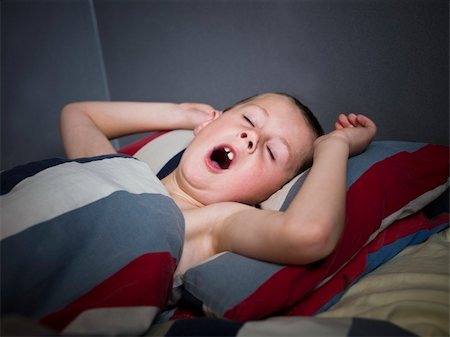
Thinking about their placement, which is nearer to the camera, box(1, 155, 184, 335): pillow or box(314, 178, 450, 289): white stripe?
box(1, 155, 184, 335): pillow

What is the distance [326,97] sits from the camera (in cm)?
133

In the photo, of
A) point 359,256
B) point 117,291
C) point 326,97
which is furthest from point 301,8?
point 117,291

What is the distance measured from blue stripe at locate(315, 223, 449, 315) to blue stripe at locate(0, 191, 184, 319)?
1.21 feet

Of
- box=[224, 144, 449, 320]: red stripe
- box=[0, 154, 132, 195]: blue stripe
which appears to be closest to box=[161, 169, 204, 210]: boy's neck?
box=[0, 154, 132, 195]: blue stripe

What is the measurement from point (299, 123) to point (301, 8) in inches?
16.8

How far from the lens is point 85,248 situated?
0.77 meters

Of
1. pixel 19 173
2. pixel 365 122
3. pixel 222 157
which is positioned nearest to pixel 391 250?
pixel 365 122

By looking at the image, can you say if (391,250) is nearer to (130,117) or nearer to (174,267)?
(174,267)

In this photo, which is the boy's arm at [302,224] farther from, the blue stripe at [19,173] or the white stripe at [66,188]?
the blue stripe at [19,173]

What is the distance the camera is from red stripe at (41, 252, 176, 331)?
685mm

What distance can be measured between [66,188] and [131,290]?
244mm

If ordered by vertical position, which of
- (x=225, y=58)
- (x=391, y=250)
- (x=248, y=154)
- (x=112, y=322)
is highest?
(x=225, y=58)

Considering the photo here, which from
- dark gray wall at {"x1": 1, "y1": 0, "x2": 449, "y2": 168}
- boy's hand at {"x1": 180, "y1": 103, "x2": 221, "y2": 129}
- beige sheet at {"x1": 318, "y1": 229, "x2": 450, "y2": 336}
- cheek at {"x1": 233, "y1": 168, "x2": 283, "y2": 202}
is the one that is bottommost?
beige sheet at {"x1": 318, "y1": 229, "x2": 450, "y2": 336}

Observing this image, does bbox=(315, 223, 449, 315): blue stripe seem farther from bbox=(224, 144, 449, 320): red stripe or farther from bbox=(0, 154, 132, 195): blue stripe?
bbox=(0, 154, 132, 195): blue stripe
